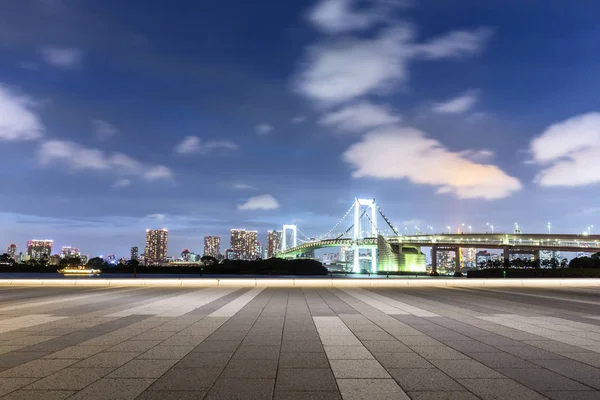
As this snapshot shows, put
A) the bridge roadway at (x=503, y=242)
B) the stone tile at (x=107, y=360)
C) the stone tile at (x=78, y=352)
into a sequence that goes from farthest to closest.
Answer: the bridge roadway at (x=503, y=242), the stone tile at (x=78, y=352), the stone tile at (x=107, y=360)

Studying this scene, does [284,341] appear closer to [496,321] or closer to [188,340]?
[188,340]

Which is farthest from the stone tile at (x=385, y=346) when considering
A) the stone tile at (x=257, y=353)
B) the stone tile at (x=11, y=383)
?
the stone tile at (x=11, y=383)

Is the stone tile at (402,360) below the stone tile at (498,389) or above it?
below

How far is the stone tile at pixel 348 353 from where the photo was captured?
29.5 feet

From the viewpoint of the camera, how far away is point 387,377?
7.45m

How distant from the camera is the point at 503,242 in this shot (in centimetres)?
11725

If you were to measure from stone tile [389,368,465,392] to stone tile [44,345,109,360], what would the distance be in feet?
20.0

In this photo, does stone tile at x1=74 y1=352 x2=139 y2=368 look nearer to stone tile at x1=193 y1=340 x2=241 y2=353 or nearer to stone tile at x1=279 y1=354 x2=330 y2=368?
stone tile at x1=193 y1=340 x2=241 y2=353

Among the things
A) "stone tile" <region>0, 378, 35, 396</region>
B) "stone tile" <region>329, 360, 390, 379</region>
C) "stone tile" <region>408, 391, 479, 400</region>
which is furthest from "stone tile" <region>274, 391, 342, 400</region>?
"stone tile" <region>0, 378, 35, 396</region>

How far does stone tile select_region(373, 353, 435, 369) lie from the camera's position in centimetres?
830

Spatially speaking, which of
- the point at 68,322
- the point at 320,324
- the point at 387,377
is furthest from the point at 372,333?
the point at 68,322

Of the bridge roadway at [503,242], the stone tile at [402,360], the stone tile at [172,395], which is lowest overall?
the stone tile at [402,360]

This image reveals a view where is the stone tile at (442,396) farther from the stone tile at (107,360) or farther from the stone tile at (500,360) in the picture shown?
the stone tile at (107,360)

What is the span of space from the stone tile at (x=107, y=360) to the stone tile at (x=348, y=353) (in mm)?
4015
